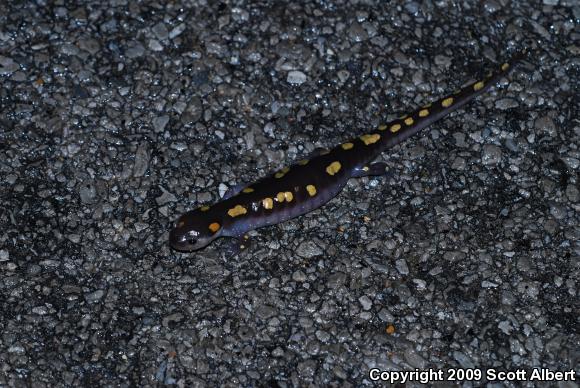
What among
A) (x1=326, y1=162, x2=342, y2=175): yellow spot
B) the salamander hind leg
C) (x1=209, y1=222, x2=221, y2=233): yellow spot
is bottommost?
the salamander hind leg

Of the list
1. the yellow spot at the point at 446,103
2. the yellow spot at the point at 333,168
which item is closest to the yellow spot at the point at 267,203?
the yellow spot at the point at 333,168

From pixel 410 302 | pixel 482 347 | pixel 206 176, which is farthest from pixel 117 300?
pixel 482 347

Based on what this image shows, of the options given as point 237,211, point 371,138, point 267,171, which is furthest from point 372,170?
point 237,211

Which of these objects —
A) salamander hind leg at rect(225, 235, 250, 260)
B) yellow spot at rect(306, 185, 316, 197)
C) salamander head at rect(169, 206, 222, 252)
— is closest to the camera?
salamander head at rect(169, 206, 222, 252)

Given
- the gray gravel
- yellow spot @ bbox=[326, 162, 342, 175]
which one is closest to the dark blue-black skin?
yellow spot @ bbox=[326, 162, 342, 175]

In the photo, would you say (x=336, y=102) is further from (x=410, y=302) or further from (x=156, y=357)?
(x=156, y=357)

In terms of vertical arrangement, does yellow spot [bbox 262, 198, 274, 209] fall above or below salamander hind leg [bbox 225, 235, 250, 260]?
→ above

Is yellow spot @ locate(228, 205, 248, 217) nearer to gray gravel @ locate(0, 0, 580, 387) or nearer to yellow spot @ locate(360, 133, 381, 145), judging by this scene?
gray gravel @ locate(0, 0, 580, 387)
